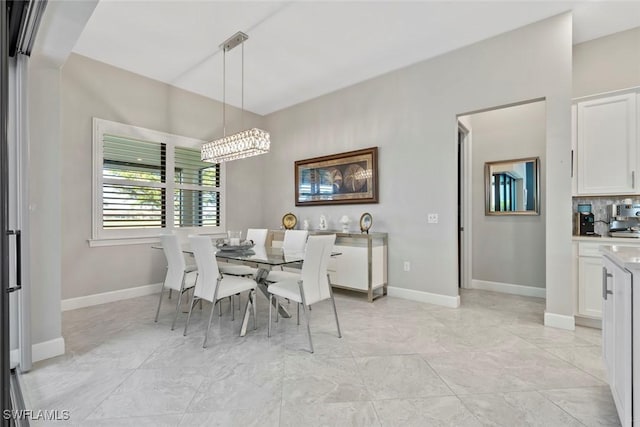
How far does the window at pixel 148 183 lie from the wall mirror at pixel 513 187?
4108 mm

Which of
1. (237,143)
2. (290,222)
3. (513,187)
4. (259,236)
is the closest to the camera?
(237,143)

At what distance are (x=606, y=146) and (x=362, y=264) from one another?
8.82ft

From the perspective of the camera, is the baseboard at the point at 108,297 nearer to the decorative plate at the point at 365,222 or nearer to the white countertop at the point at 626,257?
the decorative plate at the point at 365,222

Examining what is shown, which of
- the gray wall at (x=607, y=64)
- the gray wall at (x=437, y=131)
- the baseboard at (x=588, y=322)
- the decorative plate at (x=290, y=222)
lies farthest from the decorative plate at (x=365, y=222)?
the gray wall at (x=607, y=64)

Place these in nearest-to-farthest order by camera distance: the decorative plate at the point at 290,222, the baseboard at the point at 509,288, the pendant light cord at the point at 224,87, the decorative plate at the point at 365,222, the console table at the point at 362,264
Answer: the pendant light cord at the point at 224,87, the console table at the point at 362,264, the baseboard at the point at 509,288, the decorative plate at the point at 365,222, the decorative plate at the point at 290,222

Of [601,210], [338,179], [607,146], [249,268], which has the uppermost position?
[607,146]

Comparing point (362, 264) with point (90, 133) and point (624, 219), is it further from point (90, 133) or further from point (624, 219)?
point (90, 133)

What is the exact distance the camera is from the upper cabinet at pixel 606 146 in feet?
8.91

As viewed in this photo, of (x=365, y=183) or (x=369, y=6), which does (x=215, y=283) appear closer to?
(x=365, y=183)

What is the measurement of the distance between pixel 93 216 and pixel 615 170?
5575 millimetres

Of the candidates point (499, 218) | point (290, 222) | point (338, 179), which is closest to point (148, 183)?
point (290, 222)

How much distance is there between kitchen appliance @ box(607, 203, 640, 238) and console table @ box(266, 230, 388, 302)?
7.52 ft

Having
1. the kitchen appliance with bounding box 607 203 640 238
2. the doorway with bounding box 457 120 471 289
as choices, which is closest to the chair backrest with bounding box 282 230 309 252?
the doorway with bounding box 457 120 471 289

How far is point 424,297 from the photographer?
12.0ft
